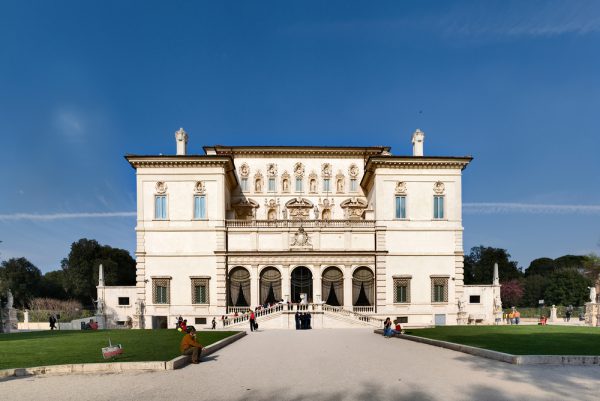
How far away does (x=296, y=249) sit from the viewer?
42.2 meters

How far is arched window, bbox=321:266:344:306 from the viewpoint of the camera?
139 ft

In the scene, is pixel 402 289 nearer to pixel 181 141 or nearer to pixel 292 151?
pixel 292 151

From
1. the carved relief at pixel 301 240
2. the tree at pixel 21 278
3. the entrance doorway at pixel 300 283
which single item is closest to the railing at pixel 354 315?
the entrance doorway at pixel 300 283

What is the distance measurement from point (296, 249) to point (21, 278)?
211 ft

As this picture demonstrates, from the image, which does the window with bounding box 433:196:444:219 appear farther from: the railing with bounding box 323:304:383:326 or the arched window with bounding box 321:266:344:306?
the railing with bounding box 323:304:383:326

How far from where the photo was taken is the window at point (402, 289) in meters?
41.6

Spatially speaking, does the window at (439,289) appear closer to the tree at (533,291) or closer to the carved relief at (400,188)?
the carved relief at (400,188)

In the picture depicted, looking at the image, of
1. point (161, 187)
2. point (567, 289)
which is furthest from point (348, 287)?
point (567, 289)

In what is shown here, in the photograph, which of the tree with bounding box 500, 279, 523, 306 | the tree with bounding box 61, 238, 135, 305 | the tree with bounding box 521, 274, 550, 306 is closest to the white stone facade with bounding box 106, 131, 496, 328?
the tree with bounding box 61, 238, 135, 305

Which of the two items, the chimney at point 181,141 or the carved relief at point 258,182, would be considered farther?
the carved relief at point 258,182

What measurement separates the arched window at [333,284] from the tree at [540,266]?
253 feet

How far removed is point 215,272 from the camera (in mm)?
41406

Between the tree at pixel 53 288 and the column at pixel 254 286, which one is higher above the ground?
the column at pixel 254 286

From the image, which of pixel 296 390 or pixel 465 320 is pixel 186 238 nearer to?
pixel 465 320
